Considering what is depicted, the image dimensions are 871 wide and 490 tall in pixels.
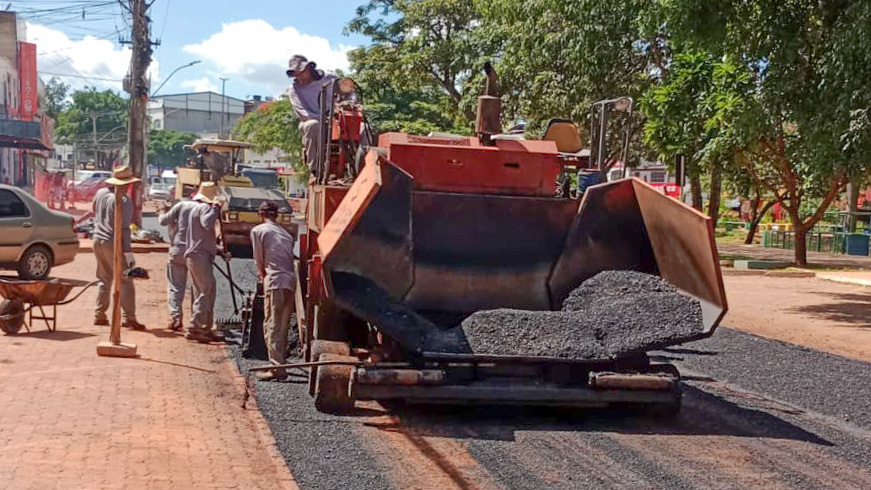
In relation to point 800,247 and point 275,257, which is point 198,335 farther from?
point 800,247

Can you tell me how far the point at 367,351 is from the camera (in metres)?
8.03

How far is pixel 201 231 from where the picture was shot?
34.1 ft

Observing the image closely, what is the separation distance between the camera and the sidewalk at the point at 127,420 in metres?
5.38

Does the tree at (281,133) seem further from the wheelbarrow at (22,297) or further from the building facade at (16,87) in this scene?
the wheelbarrow at (22,297)

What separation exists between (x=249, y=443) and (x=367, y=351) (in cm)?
185

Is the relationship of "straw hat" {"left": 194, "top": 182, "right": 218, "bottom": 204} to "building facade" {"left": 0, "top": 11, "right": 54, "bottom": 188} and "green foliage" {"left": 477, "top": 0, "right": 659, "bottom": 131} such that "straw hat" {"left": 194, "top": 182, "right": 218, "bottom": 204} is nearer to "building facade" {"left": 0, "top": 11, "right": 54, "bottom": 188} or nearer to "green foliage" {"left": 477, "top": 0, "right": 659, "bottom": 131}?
"green foliage" {"left": 477, "top": 0, "right": 659, "bottom": 131}

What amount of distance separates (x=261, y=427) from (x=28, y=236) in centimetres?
1033

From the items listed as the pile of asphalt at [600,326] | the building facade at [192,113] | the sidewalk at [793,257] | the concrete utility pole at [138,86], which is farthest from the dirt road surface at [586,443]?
the building facade at [192,113]

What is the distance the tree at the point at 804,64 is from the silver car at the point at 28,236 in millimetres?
9862

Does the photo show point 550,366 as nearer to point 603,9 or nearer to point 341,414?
point 341,414

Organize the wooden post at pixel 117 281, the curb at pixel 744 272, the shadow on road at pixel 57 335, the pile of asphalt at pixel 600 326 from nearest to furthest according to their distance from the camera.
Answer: the pile of asphalt at pixel 600 326, the wooden post at pixel 117 281, the shadow on road at pixel 57 335, the curb at pixel 744 272

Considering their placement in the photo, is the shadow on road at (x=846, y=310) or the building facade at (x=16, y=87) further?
the building facade at (x=16, y=87)

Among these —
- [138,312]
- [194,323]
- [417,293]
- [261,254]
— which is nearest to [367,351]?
[417,293]

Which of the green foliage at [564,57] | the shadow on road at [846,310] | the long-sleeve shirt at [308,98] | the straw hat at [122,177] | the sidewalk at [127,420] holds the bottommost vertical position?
the shadow on road at [846,310]
